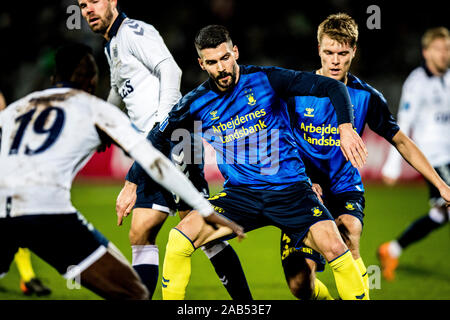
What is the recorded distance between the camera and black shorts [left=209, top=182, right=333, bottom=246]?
3.62 meters

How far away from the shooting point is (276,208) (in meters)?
3.72

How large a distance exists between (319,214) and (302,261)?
75 centimetres

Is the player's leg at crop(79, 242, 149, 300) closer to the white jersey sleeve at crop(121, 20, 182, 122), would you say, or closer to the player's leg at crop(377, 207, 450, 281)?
the white jersey sleeve at crop(121, 20, 182, 122)

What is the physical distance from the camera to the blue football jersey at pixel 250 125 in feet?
12.4

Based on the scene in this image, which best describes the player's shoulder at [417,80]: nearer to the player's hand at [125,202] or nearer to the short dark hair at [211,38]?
the short dark hair at [211,38]

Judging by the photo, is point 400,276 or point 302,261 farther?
point 400,276

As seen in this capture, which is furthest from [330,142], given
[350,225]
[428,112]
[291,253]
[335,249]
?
[428,112]

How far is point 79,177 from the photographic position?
505 inches

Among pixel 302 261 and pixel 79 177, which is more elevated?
pixel 302 261

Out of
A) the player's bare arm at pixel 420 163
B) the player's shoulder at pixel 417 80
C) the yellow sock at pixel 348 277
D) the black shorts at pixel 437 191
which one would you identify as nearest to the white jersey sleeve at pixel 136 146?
the yellow sock at pixel 348 277

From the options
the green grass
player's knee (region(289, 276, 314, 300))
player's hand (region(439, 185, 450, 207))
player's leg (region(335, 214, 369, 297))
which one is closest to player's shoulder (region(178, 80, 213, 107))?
player's leg (region(335, 214, 369, 297))

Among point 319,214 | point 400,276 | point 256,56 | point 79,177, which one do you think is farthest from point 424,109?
point 79,177
